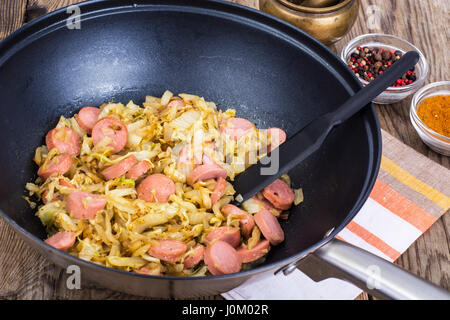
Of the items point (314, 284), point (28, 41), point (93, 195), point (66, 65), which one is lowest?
point (314, 284)

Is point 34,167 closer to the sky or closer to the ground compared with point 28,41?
closer to the ground

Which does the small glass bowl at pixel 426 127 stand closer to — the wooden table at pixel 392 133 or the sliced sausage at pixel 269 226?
the wooden table at pixel 392 133

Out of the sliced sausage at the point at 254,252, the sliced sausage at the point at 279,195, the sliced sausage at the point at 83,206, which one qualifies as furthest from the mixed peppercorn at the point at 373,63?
the sliced sausage at the point at 83,206

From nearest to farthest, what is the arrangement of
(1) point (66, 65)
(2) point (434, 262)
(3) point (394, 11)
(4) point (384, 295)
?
(4) point (384, 295), (2) point (434, 262), (1) point (66, 65), (3) point (394, 11)
